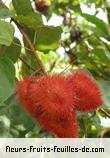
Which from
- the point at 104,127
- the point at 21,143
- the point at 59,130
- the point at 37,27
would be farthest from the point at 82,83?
the point at 104,127

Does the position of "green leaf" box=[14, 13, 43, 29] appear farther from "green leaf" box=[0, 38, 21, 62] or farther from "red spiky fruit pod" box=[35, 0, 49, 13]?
"red spiky fruit pod" box=[35, 0, 49, 13]

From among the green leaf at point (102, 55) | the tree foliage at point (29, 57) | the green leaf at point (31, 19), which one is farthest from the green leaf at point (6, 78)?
the green leaf at point (102, 55)

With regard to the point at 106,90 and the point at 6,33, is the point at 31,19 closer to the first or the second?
the point at 6,33

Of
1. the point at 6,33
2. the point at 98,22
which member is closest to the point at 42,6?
the point at 98,22

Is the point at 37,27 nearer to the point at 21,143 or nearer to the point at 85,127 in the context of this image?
the point at 21,143

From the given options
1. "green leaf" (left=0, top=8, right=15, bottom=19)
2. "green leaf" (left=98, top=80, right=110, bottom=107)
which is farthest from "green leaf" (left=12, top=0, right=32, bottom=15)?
"green leaf" (left=98, top=80, right=110, bottom=107)

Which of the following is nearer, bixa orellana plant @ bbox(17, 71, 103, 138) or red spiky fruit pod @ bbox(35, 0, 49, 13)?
bixa orellana plant @ bbox(17, 71, 103, 138)

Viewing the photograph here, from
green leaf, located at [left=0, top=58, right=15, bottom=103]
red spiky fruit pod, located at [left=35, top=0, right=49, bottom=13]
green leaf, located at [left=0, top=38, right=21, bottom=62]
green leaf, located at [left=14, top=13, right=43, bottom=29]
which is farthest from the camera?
red spiky fruit pod, located at [left=35, top=0, right=49, bottom=13]
